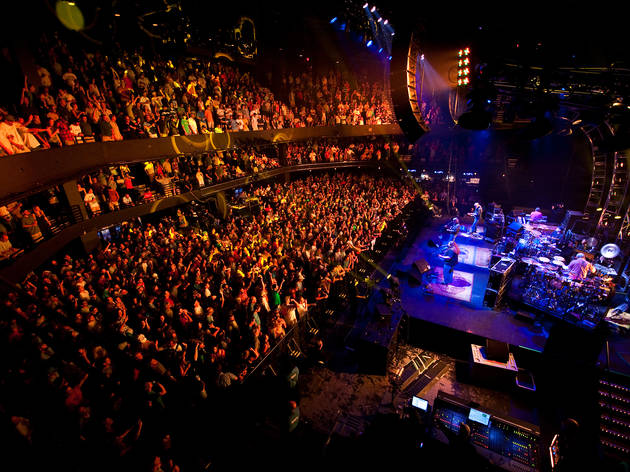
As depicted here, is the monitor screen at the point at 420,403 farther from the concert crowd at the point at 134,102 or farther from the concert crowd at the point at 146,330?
the concert crowd at the point at 134,102

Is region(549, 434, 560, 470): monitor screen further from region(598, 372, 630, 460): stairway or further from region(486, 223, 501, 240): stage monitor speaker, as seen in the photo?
region(486, 223, 501, 240): stage monitor speaker

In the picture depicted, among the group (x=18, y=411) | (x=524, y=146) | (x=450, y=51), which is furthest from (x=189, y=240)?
(x=524, y=146)

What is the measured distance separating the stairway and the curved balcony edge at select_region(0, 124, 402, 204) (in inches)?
389

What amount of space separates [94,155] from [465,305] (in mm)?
10009

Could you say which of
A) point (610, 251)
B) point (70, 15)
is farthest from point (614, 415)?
point (70, 15)

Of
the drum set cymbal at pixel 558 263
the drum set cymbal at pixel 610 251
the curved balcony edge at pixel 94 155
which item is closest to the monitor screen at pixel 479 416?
the drum set cymbal at pixel 558 263

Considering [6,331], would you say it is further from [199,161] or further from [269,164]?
[269,164]

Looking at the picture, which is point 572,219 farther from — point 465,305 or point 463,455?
point 463,455

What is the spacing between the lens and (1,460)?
8.99ft

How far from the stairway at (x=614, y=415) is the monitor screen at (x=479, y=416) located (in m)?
1.88

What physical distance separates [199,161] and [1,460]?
9213 mm

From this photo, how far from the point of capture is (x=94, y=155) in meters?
6.80

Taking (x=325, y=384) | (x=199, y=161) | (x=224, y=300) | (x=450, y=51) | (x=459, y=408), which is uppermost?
(x=450, y=51)

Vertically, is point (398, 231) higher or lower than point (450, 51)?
lower
